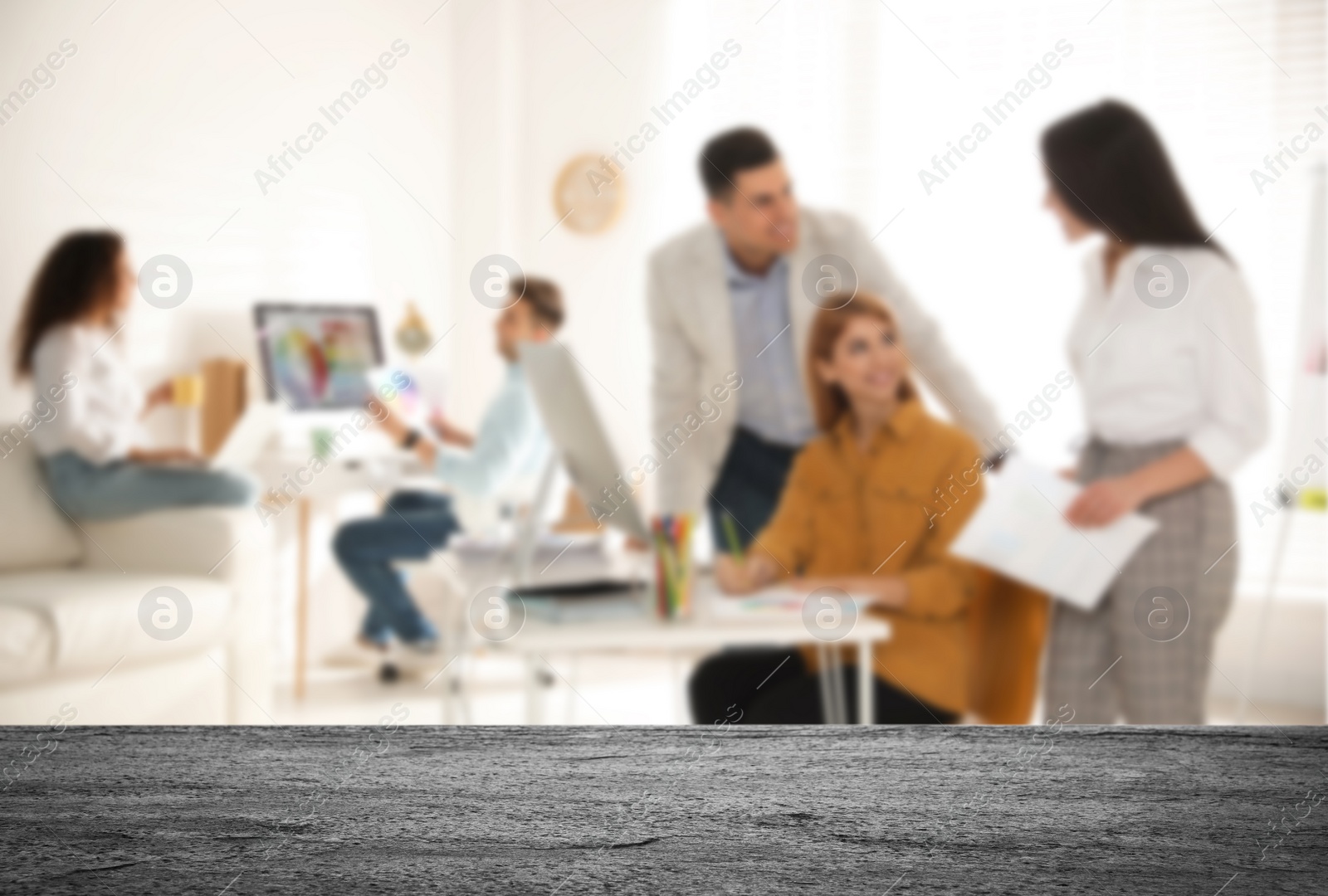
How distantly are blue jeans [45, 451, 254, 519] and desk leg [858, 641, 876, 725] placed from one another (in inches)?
52.5

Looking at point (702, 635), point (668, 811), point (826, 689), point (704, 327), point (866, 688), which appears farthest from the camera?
point (704, 327)

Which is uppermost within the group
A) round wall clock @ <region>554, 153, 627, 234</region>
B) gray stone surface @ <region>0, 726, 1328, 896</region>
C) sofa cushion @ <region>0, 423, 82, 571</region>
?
round wall clock @ <region>554, 153, 627, 234</region>

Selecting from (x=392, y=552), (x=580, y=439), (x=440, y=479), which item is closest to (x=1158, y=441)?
(x=580, y=439)

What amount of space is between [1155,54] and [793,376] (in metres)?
1.03

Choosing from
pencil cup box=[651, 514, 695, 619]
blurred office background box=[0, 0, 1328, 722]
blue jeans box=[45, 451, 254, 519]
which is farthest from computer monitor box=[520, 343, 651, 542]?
blue jeans box=[45, 451, 254, 519]

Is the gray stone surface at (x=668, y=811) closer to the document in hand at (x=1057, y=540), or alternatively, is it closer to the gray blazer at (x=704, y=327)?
the document in hand at (x=1057, y=540)

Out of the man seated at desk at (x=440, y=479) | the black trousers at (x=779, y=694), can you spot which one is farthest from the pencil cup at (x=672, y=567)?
the man seated at desk at (x=440, y=479)

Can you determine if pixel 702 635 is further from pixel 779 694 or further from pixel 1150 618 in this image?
pixel 1150 618

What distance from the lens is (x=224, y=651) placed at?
2.73 meters

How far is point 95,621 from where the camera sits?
2605mm

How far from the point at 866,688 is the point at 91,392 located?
5.52ft

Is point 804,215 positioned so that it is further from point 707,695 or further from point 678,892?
point 678,892

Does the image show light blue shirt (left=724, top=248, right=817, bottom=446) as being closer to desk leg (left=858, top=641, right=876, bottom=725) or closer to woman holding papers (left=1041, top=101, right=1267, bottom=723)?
desk leg (left=858, top=641, right=876, bottom=725)

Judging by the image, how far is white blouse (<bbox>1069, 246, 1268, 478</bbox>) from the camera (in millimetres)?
2514
